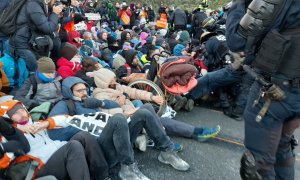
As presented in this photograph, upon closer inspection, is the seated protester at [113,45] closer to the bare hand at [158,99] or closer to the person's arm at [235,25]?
the bare hand at [158,99]

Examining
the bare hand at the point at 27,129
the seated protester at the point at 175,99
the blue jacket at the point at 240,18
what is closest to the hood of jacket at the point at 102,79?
the seated protester at the point at 175,99

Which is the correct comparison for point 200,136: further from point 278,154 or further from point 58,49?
point 58,49

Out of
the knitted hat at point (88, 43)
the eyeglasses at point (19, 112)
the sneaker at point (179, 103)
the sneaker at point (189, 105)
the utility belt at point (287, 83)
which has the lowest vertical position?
the sneaker at point (189, 105)

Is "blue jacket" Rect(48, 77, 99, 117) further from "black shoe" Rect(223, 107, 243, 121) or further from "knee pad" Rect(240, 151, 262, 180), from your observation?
"black shoe" Rect(223, 107, 243, 121)

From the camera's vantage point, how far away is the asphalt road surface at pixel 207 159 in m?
3.17

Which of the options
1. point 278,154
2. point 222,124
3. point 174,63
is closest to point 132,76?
point 174,63

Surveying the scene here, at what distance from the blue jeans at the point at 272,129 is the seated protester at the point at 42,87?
235 centimetres

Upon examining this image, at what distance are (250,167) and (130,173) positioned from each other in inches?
46.6

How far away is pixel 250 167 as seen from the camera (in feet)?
7.09

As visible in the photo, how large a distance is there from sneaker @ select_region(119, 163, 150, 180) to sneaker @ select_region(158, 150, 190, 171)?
385mm

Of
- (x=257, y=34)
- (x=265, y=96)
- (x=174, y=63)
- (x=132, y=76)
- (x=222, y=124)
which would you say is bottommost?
(x=222, y=124)

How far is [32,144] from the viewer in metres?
2.75

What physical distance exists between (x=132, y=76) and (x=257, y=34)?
9.92 ft

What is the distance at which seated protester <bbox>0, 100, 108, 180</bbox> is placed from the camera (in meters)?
2.49
